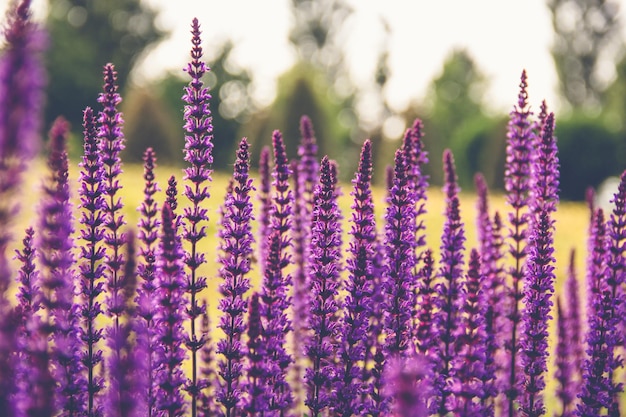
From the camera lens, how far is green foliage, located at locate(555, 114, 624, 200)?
3897 cm

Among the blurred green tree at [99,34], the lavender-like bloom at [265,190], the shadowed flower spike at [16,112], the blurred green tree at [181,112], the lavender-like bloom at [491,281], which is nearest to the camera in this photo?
the shadowed flower spike at [16,112]

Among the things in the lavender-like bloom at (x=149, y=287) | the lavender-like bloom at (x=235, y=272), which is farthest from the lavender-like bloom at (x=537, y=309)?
the lavender-like bloom at (x=149, y=287)

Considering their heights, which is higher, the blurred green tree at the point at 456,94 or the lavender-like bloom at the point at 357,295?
the blurred green tree at the point at 456,94

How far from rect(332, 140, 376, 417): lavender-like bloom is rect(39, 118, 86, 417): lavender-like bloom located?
4.59 feet

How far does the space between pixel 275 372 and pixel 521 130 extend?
256 cm

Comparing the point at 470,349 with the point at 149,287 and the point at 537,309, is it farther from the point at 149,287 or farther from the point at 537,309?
the point at 149,287

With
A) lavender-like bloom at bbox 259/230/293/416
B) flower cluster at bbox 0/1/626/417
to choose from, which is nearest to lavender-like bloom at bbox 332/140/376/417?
flower cluster at bbox 0/1/626/417

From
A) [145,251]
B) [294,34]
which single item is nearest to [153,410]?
[145,251]

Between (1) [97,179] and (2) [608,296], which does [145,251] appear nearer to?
(1) [97,179]

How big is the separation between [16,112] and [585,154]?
39.8m

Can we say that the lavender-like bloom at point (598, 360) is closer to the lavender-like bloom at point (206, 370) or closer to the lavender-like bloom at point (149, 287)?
the lavender-like bloom at point (206, 370)

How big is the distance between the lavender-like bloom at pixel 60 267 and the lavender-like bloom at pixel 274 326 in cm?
94

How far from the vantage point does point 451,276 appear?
14.4ft

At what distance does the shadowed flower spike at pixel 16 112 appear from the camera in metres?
2.25
